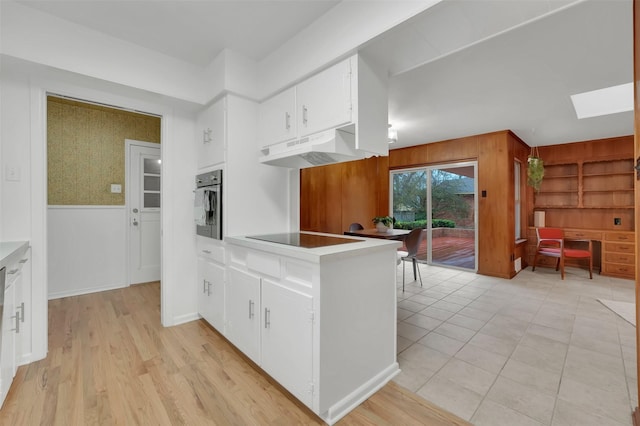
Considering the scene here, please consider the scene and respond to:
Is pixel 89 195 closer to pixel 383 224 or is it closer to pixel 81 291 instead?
pixel 81 291

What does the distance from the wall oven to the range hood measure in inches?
20.5

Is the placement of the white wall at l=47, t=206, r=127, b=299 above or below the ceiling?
below

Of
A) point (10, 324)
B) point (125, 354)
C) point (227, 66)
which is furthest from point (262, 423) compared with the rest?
point (227, 66)

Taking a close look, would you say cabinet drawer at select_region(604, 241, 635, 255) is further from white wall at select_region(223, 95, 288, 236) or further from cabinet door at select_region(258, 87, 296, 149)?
cabinet door at select_region(258, 87, 296, 149)

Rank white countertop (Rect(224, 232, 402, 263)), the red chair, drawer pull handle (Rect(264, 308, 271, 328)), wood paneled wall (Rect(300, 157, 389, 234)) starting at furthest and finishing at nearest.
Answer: wood paneled wall (Rect(300, 157, 389, 234)) < the red chair < drawer pull handle (Rect(264, 308, 271, 328)) < white countertop (Rect(224, 232, 402, 263))

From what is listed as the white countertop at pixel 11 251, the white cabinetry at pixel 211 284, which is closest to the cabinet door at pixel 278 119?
the white cabinetry at pixel 211 284

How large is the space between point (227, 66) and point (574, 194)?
6809mm

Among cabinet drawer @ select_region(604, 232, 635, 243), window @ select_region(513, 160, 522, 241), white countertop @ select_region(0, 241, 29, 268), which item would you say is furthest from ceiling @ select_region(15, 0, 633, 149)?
cabinet drawer @ select_region(604, 232, 635, 243)

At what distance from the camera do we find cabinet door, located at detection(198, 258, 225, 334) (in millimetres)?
2373

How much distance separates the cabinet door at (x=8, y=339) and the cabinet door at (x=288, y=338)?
1.44 m

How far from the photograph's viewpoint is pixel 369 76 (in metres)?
1.88

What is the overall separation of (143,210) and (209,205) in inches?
87.7

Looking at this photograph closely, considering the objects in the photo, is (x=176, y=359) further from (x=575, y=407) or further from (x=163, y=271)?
(x=575, y=407)

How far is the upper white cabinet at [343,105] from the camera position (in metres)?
1.80
